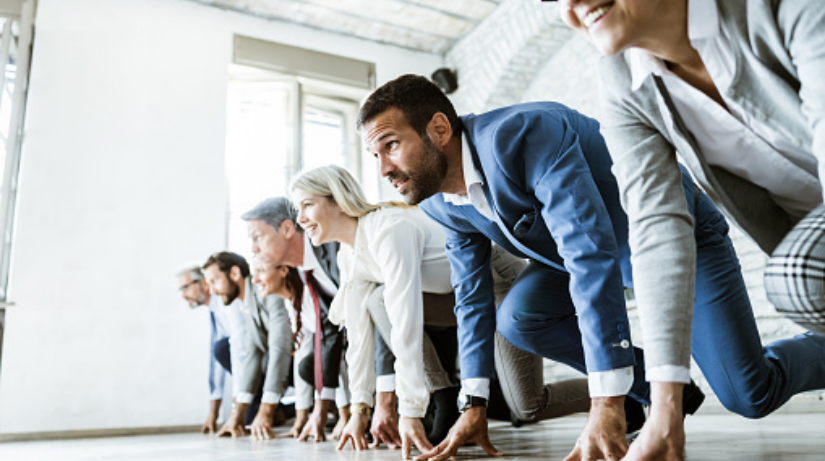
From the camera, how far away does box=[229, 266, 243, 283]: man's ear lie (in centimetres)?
391

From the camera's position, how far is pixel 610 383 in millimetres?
1230

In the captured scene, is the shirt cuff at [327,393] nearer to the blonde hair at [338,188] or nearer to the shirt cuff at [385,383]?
the shirt cuff at [385,383]

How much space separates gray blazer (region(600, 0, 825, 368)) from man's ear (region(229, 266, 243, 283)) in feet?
9.91

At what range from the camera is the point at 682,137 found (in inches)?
43.3

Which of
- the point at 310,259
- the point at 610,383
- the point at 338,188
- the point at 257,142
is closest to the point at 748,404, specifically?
the point at 610,383

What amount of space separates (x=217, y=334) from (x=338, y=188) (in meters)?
2.38

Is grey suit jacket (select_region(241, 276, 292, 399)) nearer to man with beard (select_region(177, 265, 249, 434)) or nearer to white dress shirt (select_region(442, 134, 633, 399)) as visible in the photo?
man with beard (select_region(177, 265, 249, 434))

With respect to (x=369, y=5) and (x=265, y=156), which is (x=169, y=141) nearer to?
(x=265, y=156)

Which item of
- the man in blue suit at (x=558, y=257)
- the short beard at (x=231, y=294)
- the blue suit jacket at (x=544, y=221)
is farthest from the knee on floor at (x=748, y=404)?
the short beard at (x=231, y=294)

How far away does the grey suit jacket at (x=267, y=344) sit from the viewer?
132 inches

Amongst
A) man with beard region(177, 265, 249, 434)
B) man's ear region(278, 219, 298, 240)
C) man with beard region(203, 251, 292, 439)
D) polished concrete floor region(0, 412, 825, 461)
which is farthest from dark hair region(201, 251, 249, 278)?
polished concrete floor region(0, 412, 825, 461)

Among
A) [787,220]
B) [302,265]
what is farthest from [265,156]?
[787,220]

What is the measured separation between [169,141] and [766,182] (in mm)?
4695

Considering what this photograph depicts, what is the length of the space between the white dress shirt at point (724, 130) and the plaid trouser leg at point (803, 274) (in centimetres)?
11
